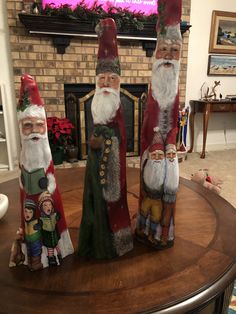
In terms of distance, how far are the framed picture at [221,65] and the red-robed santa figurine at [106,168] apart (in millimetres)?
3444

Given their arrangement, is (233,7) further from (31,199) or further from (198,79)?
(31,199)

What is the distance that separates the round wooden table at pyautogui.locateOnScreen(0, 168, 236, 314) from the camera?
1.64ft

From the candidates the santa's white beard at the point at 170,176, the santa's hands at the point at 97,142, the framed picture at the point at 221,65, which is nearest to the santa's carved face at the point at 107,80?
the santa's hands at the point at 97,142

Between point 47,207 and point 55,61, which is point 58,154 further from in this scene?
point 47,207

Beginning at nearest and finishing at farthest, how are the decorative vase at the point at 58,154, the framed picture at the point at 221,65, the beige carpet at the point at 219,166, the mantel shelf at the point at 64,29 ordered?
the beige carpet at the point at 219,166 → the mantel shelf at the point at 64,29 → the decorative vase at the point at 58,154 → the framed picture at the point at 221,65

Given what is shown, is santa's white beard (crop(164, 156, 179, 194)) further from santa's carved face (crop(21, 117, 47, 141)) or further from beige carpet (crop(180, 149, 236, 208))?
beige carpet (crop(180, 149, 236, 208))

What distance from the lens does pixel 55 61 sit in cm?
287

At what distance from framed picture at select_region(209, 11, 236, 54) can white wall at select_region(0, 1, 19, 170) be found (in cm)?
258

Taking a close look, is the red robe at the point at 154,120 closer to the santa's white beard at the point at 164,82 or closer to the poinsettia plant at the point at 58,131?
the santa's white beard at the point at 164,82

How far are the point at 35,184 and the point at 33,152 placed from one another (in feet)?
0.22

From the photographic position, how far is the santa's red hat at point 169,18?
1.85 feet

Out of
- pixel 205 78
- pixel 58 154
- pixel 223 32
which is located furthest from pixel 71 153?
pixel 223 32

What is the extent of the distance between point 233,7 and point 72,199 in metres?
3.77

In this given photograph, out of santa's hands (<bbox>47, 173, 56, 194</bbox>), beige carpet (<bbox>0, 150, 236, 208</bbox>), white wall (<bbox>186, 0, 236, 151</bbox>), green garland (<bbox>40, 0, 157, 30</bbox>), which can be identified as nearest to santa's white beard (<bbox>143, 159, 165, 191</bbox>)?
santa's hands (<bbox>47, 173, 56, 194</bbox>)
